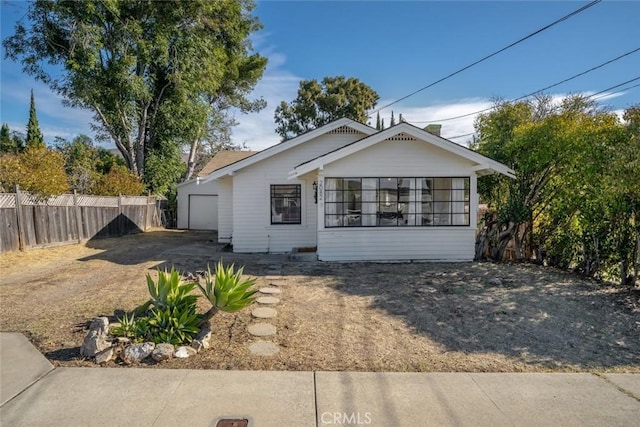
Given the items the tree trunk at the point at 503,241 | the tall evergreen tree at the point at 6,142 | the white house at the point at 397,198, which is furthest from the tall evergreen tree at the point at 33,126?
the tree trunk at the point at 503,241

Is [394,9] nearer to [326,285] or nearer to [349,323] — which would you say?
[326,285]

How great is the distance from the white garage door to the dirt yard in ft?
36.5

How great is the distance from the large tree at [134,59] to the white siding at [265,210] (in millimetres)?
10889

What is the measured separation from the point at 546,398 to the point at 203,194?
63.6ft

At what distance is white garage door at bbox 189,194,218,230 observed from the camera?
2044 cm

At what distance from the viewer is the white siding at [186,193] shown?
20.3 meters

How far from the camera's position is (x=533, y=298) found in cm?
650

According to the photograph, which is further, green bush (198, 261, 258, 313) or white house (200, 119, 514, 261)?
white house (200, 119, 514, 261)

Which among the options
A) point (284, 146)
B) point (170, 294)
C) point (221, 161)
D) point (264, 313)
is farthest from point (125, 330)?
point (221, 161)

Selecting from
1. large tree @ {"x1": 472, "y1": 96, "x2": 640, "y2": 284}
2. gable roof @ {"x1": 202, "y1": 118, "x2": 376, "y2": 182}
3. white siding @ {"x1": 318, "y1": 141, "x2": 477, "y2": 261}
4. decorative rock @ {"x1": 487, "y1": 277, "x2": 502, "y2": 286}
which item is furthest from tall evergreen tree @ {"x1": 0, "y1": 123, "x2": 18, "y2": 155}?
decorative rock @ {"x1": 487, "y1": 277, "x2": 502, "y2": 286}

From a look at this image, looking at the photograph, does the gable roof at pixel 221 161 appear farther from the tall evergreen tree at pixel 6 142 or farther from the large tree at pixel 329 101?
the tall evergreen tree at pixel 6 142

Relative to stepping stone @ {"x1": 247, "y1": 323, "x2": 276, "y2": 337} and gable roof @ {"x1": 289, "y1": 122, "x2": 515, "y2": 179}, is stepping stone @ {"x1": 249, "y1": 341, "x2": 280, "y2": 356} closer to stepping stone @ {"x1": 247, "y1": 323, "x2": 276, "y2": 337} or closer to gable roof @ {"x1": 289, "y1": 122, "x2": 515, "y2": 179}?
stepping stone @ {"x1": 247, "y1": 323, "x2": 276, "y2": 337}

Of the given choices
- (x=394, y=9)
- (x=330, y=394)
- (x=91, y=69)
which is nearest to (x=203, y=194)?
Answer: (x=91, y=69)

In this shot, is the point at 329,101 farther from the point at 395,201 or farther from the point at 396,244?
the point at 396,244
